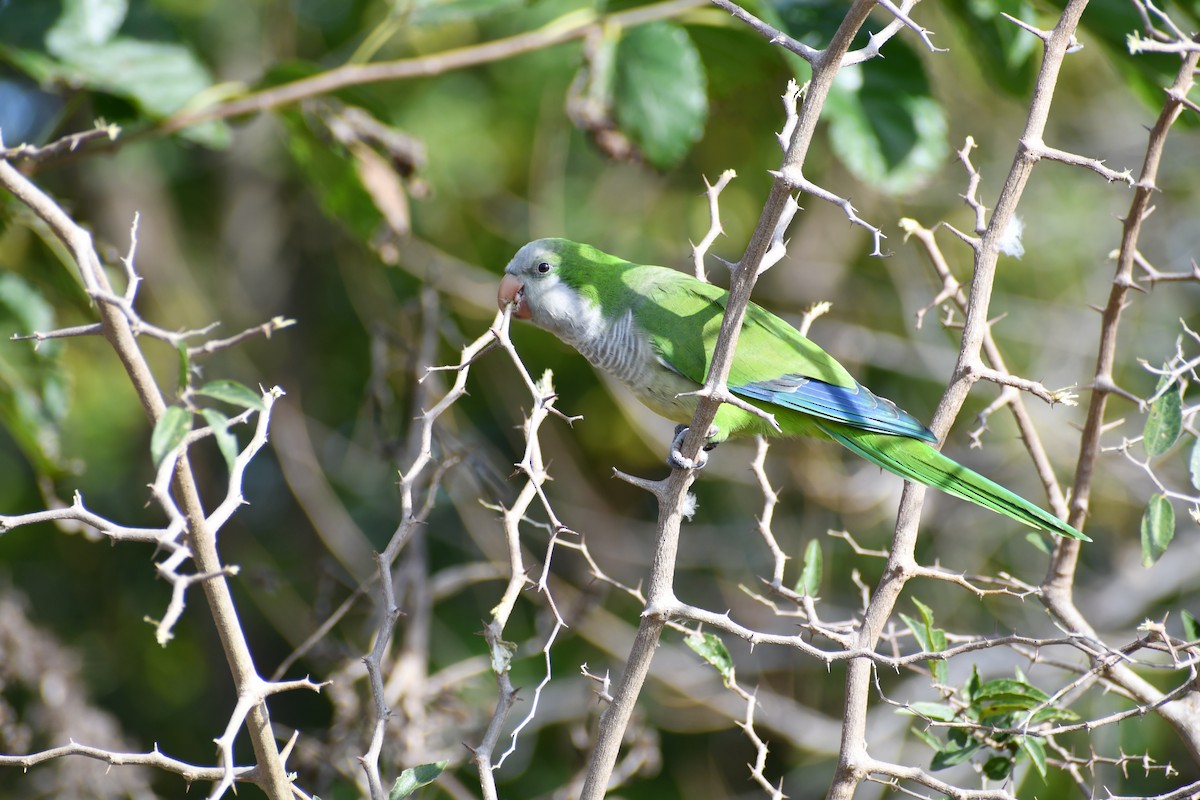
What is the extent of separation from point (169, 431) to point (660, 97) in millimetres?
2463

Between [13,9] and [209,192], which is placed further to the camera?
[209,192]

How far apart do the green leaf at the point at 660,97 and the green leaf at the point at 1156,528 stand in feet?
6.54

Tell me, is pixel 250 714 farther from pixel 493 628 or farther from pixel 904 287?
pixel 904 287

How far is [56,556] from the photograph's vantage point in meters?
6.32

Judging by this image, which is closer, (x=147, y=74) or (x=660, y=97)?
(x=147, y=74)

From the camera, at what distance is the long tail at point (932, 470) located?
8.22 ft

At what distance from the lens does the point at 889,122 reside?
3.47 meters

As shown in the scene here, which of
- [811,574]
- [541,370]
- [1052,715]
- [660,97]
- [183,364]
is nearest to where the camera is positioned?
[183,364]

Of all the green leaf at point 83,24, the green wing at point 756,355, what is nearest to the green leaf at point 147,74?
the green leaf at point 83,24

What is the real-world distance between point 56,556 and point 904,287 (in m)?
5.37

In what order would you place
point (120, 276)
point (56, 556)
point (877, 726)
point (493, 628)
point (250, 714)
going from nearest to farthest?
point (250, 714), point (493, 628), point (120, 276), point (877, 726), point (56, 556)

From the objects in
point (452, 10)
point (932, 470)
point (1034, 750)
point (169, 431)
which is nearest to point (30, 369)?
point (452, 10)

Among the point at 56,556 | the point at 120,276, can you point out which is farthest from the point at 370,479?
the point at 120,276

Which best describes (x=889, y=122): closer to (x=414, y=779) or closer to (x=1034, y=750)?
(x=1034, y=750)
